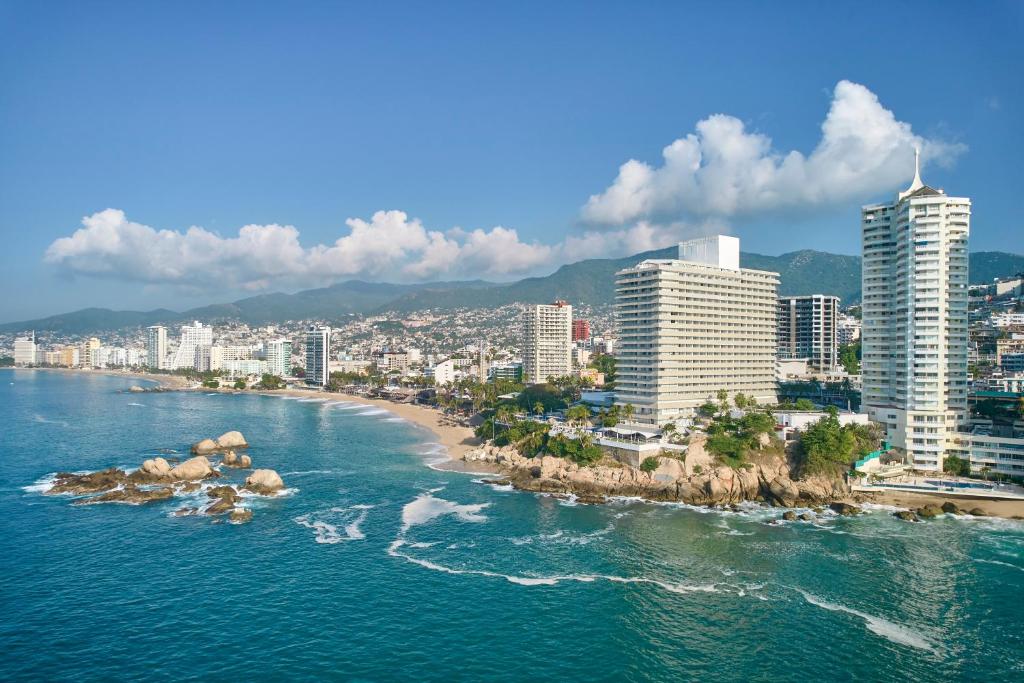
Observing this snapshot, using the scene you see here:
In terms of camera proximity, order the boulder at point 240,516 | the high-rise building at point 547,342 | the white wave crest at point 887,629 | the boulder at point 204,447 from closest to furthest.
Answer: the white wave crest at point 887,629, the boulder at point 240,516, the boulder at point 204,447, the high-rise building at point 547,342

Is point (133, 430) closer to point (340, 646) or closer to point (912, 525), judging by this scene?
point (340, 646)

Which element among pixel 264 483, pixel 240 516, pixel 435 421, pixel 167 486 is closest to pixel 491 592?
pixel 240 516

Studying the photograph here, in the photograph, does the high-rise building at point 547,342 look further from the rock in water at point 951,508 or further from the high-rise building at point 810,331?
the rock in water at point 951,508

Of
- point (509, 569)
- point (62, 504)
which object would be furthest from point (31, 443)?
point (509, 569)

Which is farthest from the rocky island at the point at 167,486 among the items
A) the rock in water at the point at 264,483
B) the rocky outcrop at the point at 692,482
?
the rocky outcrop at the point at 692,482

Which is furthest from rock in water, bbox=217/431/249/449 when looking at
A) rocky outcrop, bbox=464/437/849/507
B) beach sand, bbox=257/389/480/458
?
rocky outcrop, bbox=464/437/849/507

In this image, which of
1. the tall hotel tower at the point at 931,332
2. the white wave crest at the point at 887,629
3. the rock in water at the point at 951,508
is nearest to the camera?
the white wave crest at the point at 887,629

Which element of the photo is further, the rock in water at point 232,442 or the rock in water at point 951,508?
the rock in water at point 232,442
